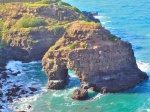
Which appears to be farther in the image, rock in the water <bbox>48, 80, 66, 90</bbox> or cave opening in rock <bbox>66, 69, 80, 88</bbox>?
cave opening in rock <bbox>66, 69, 80, 88</bbox>

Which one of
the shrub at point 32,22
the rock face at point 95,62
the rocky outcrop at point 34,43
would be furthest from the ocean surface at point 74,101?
the shrub at point 32,22

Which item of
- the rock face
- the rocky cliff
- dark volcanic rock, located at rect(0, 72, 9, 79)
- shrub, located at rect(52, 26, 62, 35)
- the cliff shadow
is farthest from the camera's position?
the rocky cliff

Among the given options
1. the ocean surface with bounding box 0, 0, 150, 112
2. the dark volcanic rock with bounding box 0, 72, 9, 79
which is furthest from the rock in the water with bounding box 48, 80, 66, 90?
the dark volcanic rock with bounding box 0, 72, 9, 79

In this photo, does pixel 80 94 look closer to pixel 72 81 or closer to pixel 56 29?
pixel 72 81

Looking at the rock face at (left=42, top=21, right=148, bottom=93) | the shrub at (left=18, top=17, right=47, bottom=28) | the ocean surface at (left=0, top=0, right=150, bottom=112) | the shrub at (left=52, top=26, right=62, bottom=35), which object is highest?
the shrub at (left=18, top=17, right=47, bottom=28)

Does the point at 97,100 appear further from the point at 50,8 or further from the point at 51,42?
the point at 50,8

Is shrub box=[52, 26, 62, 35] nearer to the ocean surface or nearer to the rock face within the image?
the ocean surface

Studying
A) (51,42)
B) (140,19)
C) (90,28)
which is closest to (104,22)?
(140,19)

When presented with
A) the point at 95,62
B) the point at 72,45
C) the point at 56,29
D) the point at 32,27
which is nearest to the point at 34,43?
the point at 32,27
